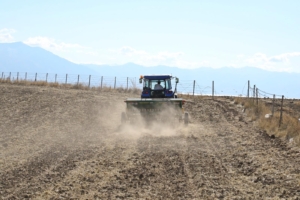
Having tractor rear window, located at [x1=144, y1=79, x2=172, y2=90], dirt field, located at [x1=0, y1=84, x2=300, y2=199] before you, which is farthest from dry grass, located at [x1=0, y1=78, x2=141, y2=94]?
dirt field, located at [x1=0, y1=84, x2=300, y2=199]

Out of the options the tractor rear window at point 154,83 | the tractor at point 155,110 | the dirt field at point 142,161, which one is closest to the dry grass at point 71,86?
the tractor rear window at point 154,83

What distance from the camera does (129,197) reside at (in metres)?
7.11

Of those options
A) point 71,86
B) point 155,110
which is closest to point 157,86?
point 155,110

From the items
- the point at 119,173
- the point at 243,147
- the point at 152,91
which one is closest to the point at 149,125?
the point at 152,91

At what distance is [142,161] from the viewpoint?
10.0 meters

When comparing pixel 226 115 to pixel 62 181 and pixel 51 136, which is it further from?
pixel 62 181

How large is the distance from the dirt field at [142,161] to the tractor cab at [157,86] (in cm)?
222

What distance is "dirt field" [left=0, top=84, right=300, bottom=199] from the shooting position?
7488mm

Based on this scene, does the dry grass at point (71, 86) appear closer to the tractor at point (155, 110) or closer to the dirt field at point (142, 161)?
the dirt field at point (142, 161)

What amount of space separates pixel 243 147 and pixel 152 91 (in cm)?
847

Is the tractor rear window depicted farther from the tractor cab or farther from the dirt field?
the dirt field

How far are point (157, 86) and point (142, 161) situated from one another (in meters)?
10.2

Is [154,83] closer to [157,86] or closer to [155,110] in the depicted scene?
[157,86]

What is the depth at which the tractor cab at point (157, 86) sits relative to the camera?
19828 millimetres
